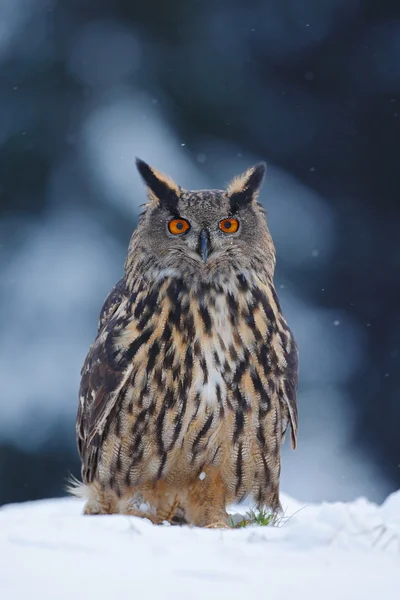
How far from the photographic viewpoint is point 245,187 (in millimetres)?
3951

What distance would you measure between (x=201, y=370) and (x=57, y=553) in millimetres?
1435

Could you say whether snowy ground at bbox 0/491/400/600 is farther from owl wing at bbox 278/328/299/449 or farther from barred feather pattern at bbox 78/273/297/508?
owl wing at bbox 278/328/299/449

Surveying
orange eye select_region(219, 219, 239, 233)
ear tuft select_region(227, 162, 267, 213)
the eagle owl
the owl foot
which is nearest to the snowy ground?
the owl foot

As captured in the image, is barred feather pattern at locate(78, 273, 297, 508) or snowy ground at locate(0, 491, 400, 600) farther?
barred feather pattern at locate(78, 273, 297, 508)

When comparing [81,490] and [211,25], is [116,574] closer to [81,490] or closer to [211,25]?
[81,490]

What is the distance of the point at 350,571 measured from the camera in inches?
88.1

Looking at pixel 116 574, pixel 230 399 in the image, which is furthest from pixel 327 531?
pixel 230 399

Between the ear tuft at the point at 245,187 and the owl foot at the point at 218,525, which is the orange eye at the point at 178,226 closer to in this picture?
the ear tuft at the point at 245,187

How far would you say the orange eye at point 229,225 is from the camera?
3758mm

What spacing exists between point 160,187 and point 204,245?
0.39m

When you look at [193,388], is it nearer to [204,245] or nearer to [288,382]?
[288,382]

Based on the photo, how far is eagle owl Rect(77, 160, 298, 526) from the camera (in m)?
3.60

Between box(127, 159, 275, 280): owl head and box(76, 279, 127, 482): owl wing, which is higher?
box(127, 159, 275, 280): owl head

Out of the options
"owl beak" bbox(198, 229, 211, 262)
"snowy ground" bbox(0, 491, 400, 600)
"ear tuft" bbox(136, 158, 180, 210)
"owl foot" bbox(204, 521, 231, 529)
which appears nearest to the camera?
"snowy ground" bbox(0, 491, 400, 600)
